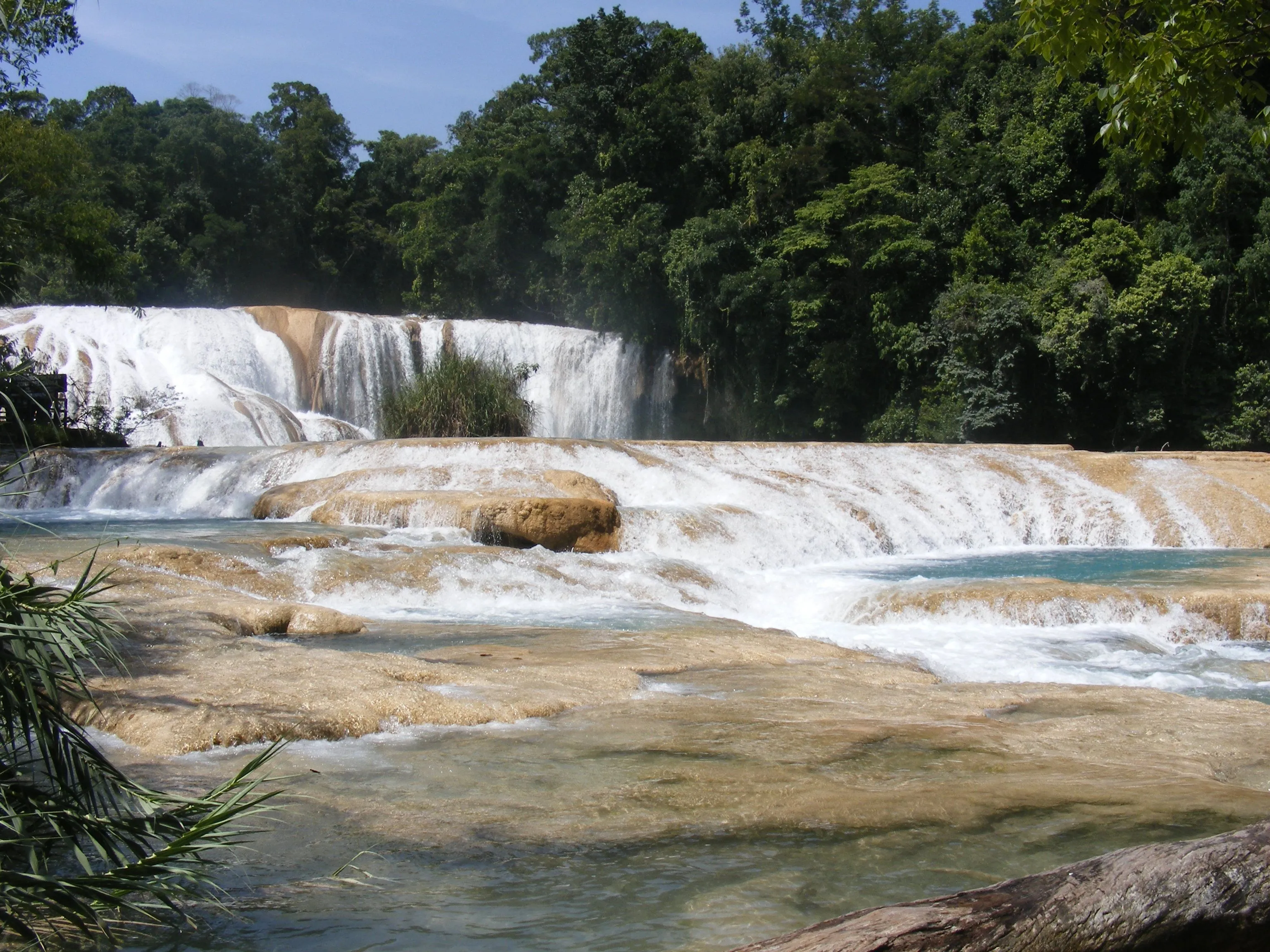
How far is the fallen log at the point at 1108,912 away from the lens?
175 cm

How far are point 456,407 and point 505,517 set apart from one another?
6647 millimetres

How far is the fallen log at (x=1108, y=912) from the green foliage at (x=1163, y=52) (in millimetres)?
4839

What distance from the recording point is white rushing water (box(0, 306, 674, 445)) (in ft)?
69.2

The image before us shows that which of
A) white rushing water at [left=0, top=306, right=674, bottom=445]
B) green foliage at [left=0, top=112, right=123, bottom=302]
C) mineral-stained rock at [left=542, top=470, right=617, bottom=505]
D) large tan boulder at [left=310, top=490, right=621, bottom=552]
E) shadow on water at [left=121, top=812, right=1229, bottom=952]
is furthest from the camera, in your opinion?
white rushing water at [left=0, top=306, right=674, bottom=445]

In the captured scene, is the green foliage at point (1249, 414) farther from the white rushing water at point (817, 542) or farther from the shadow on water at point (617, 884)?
the shadow on water at point (617, 884)

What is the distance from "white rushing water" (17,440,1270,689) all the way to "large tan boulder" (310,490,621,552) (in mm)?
186

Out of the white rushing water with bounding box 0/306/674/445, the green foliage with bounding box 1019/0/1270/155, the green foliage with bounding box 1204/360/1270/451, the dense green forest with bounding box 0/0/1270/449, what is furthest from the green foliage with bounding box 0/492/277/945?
the green foliage with bounding box 1204/360/1270/451

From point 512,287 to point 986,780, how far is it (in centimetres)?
3205

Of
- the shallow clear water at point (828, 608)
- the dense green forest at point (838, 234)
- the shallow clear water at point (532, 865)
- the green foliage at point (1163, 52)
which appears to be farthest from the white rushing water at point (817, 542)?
the dense green forest at point (838, 234)

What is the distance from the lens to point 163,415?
20578 mm

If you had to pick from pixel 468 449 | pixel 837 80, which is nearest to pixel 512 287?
pixel 837 80

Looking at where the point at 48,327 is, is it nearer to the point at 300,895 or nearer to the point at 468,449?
the point at 468,449

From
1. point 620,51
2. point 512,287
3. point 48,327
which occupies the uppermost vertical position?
point 620,51

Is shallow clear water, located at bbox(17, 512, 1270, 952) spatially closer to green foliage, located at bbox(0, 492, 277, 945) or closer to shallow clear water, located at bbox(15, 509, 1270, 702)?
green foliage, located at bbox(0, 492, 277, 945)
